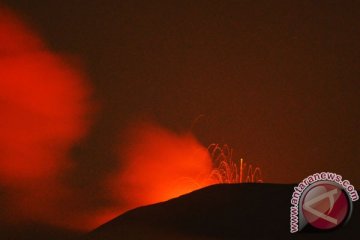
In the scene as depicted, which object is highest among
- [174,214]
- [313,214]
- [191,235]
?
[174,214]

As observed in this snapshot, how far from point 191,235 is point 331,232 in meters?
1.85

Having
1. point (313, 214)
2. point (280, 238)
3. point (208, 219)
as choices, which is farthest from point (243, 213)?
point (313, 214)

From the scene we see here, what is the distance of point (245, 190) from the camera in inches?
376

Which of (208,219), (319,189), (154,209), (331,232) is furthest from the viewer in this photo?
(154,209)

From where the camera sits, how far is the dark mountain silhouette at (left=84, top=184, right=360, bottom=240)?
7.56 metres

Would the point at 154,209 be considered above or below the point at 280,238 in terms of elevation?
above

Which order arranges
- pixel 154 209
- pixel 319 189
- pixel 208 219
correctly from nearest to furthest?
1. pixel 319 189
2. pixel 208 219
3. pixel 154 209

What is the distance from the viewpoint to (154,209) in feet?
A: 30.3

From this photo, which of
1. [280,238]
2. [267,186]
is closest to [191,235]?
[280,238]

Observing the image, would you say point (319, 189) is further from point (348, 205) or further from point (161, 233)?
point (161, 233)

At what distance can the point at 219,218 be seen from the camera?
840 centimetres

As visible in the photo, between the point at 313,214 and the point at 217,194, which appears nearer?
the point at 313,214

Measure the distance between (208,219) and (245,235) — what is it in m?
0.87

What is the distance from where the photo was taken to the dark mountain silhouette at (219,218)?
24.8 ft
